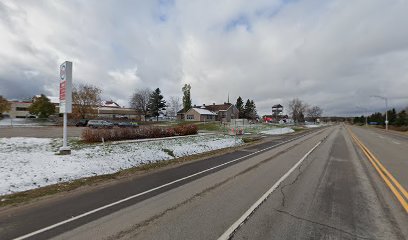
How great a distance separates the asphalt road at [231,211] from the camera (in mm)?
4289

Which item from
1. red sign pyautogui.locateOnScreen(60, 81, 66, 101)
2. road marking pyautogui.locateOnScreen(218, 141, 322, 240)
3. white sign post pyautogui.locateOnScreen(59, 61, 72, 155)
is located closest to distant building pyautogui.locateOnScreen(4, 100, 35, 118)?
red sign pyautogui.locateOnScreen(60, 81, 66, 101)

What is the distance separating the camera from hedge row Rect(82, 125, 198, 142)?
17933 mm

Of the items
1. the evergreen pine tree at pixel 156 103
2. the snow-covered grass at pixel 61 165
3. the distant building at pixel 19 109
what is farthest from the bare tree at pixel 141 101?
the snow-covered grass at pixel 61 165

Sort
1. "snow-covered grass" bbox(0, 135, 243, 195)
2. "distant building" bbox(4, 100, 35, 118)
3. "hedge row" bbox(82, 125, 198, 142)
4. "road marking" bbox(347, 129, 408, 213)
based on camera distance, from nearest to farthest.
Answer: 1. "road marking" bbox(347, 129, 408, 213)
2. "snow-covered grass" bbox(0, 135, 243, 195)
3. "hedge row" bbox(82, 125, 198, 142)
4. "distant building" bbox(4, 100, 35, 118)

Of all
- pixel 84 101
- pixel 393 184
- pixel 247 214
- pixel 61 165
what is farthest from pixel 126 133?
pixel 84 101

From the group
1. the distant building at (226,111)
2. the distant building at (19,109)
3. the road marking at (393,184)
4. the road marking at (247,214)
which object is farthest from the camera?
the distant building at (226,111)

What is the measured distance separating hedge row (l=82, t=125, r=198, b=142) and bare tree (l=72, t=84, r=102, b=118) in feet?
Result: 150

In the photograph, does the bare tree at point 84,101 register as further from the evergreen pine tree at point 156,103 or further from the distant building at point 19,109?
the distant building at point 19,109

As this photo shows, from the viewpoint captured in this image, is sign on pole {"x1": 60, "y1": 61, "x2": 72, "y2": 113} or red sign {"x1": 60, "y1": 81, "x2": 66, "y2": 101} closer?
sign on pole {"x1": 60, "y1": 61, "x2": 72, "y2": 113}

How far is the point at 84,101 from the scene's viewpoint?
6281 cm

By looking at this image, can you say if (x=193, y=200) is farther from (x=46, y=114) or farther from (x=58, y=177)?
(x=46, y=114)

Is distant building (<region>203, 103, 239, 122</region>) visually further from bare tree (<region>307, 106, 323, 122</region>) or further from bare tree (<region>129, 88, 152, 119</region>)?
bare tree (<region>307, 106, 323, 122</region>)

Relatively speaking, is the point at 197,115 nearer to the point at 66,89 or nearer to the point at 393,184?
the point at 66,89

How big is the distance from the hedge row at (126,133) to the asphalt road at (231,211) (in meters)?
11.1
